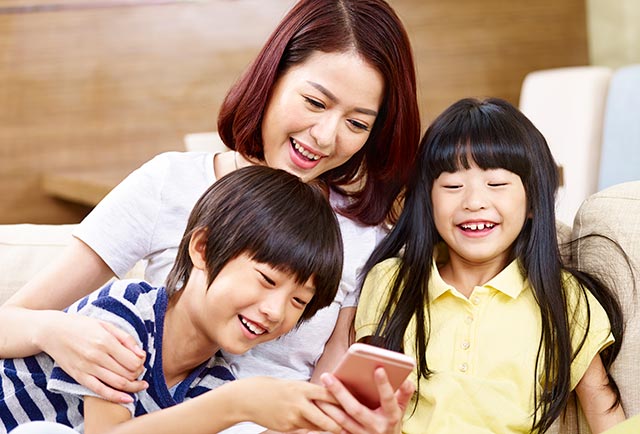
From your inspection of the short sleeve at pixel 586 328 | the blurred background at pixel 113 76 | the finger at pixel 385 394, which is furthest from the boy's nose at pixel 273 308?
the blurred background at pixel 113 76

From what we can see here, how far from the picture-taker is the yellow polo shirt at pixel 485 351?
1.51 metres

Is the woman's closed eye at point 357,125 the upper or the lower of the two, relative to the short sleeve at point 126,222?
upper

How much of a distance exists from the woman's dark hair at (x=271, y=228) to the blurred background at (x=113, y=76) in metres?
1.69

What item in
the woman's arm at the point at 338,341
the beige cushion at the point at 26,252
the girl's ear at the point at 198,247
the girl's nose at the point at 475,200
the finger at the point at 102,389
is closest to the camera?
the finger at the point at 102,389

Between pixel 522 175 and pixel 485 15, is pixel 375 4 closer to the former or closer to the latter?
pixel 522 175

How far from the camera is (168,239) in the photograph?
164 cm

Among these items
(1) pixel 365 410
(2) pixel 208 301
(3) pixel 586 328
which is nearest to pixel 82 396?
(2) pixel 208 301

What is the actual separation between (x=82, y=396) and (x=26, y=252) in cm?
53

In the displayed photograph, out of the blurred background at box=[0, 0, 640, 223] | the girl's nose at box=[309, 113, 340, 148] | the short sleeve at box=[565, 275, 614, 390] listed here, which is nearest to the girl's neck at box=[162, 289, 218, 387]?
the girl's nose at box=[309, 113, 340, 148]

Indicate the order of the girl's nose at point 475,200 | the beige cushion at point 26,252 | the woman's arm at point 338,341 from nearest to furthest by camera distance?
the girl's nose at point 475,200 → the woman's arm at point 338,341 → the beige cushion at point 26,252

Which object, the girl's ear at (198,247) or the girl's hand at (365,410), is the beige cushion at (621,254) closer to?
the girl's hand at (365,410)

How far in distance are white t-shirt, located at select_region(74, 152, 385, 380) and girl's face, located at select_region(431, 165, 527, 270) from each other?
197 millimetres

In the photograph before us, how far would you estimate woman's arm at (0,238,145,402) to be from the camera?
1.33 meters

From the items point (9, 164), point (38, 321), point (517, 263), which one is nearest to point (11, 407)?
point (38, 321)
